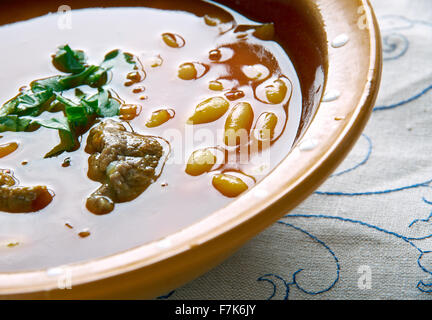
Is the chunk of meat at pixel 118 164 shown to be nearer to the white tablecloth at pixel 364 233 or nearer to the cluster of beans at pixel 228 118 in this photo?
the cluster of beans at pixel 228 118

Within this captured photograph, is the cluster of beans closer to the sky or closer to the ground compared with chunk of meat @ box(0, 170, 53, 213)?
closer to the sky

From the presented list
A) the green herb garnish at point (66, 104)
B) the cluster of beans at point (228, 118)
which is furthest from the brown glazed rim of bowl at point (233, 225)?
the green herb garnish at point (66, 104)

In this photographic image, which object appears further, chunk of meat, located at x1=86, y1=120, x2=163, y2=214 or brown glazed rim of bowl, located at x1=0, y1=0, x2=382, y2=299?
chunk of meat, located at x1=86, y1=120, x2=163, y2=214

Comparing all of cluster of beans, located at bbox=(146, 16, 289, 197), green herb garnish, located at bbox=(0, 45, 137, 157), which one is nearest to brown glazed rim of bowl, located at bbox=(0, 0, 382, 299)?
cluster of beans, located at bbox=(146, 16, 289, 197)

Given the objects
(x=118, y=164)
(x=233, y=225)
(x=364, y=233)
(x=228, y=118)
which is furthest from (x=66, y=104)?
(x=364, y=233)

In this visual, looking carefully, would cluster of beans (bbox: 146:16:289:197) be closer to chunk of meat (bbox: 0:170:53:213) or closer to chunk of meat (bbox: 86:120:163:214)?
chunk of meat (bbox: 86:120:163:214)

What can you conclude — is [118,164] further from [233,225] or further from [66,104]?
[233,225]
